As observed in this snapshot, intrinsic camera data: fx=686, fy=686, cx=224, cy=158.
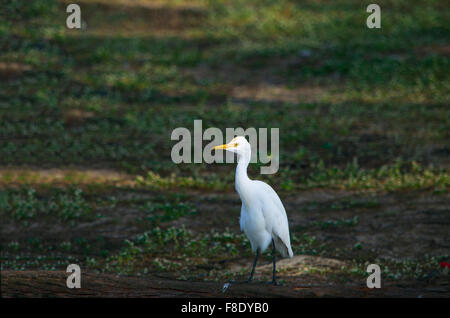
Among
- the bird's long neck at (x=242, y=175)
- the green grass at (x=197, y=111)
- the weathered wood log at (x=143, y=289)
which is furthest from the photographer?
the green grass at (x=197, y=111)

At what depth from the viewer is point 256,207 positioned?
7.56 metres

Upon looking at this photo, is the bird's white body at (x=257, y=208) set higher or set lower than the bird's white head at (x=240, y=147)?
lower

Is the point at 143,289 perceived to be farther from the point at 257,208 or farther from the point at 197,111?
the point at 197,111

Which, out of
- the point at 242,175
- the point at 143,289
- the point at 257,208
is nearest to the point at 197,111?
the point at 257,208

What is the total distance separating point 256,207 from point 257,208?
0.05ft

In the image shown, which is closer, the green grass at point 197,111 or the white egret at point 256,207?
the white egret at point 256,207

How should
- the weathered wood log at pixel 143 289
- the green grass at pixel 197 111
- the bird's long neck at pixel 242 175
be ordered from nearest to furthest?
the weathered wood log at pixel 143 289
the bird's long neck at pixel 242 175
the green grass at pixel 197 111

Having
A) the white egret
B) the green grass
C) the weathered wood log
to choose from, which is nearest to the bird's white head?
the white egret

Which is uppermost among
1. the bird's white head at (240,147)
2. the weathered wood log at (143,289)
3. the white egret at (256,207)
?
the bird's white head at (240,147)

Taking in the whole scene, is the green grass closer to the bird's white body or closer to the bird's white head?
the bird's white body

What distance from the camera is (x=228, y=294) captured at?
22.5 ft

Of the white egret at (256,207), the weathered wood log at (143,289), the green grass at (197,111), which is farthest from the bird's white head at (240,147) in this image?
the green grass at (197,111)

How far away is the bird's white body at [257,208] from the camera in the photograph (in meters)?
7.38

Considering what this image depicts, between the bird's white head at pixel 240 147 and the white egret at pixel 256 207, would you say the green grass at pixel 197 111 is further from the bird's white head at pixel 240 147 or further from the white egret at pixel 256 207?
the bird's white head at pixel 240 147
